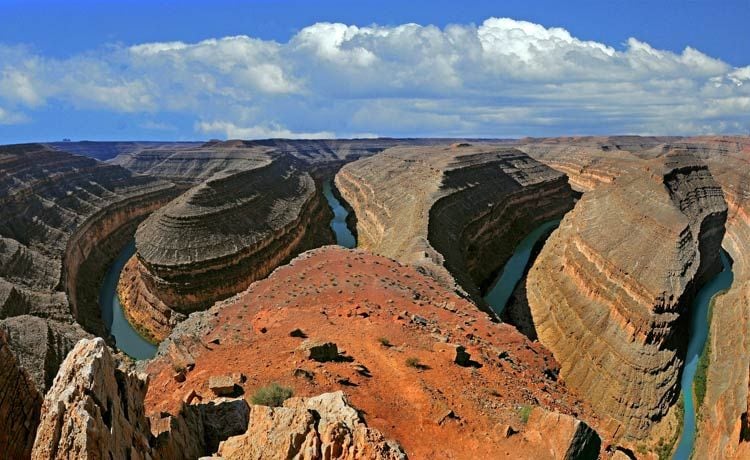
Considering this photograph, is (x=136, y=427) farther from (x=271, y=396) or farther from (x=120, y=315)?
(x=120, y=315)

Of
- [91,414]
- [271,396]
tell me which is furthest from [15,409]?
[271,396]

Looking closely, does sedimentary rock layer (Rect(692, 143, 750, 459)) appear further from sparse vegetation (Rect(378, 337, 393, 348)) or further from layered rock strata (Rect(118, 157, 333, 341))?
layered rock strata (Rect(118, 157, 333, 341))

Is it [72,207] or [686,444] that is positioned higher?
[72,207]

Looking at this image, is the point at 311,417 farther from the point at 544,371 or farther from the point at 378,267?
the point at 378,267

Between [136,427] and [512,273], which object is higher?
[136,427]

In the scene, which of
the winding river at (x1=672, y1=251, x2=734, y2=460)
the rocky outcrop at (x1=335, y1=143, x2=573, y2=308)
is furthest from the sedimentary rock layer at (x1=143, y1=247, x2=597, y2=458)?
the winding river at (x1=672, y1=251, x2=734, y2=460)

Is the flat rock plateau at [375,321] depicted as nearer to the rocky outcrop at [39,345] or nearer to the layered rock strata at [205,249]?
the rocky outcrop at [39,345]

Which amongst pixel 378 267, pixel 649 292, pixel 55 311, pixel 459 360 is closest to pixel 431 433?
pixel 459 360
